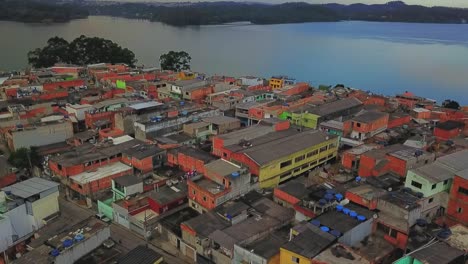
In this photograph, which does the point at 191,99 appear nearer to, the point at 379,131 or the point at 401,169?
the point at 379,131

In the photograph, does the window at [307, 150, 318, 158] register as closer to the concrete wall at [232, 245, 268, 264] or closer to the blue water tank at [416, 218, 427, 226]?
the blue water tank at [416, 218, 427, 226]

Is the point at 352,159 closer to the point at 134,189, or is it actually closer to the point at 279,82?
the point at 134,189

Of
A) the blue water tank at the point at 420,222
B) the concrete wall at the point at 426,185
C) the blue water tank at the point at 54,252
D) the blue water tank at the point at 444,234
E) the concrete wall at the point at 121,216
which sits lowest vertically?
the concrete wall at the point at 121,216

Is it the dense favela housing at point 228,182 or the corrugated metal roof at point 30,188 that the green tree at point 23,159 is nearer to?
the dense favela housing at point 228,182

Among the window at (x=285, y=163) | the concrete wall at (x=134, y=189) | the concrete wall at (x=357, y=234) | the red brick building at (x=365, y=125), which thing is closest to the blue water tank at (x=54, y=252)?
the concrete wall at (x=134, y=189)

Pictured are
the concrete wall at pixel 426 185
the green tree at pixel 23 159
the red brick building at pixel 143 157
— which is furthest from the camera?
the green tree at pixel 23 159

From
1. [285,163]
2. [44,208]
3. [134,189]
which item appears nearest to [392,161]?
[285,163]
